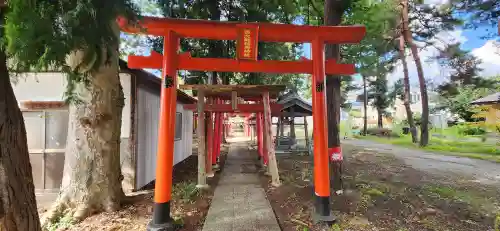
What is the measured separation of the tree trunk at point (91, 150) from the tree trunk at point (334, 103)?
4.21 metres

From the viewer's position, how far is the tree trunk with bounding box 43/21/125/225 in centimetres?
442

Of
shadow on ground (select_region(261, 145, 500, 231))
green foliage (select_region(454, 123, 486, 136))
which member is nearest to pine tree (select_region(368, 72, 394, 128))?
green foliage (select_region(454, 123, 486, 136))

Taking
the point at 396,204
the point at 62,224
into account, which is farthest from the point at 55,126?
the point at 396,204

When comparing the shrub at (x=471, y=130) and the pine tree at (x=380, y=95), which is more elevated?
the pine tree at (x=380, y=95)

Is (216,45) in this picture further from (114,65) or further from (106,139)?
(106,139)

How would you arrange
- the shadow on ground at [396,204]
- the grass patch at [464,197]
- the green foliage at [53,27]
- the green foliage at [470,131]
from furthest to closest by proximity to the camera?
the green foliage at [470,131]
the grass patch at [464,197]
the shadow on ground at [396,204]
the green foliage at [53,27]

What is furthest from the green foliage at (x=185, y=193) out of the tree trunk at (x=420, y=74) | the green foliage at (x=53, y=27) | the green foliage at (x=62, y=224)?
the tree trunk at (x=420, y=74)

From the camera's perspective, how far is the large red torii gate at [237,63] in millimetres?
4215

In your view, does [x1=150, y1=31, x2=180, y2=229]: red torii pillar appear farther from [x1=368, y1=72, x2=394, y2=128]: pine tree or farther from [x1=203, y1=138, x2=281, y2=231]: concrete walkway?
[x1=368, y1=72, x2=394, y2=128]: pine tree

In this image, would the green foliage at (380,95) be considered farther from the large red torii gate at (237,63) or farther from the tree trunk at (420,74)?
the large red torii gate at (237,63)

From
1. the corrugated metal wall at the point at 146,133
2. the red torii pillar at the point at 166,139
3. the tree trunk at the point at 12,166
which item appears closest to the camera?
the tree trunk at the point at 12,166

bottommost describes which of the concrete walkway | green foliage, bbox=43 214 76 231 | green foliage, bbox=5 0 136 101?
the concrete walkway

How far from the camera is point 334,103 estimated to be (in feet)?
18.4

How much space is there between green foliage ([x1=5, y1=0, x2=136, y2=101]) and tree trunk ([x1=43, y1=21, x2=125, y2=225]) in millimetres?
2089
